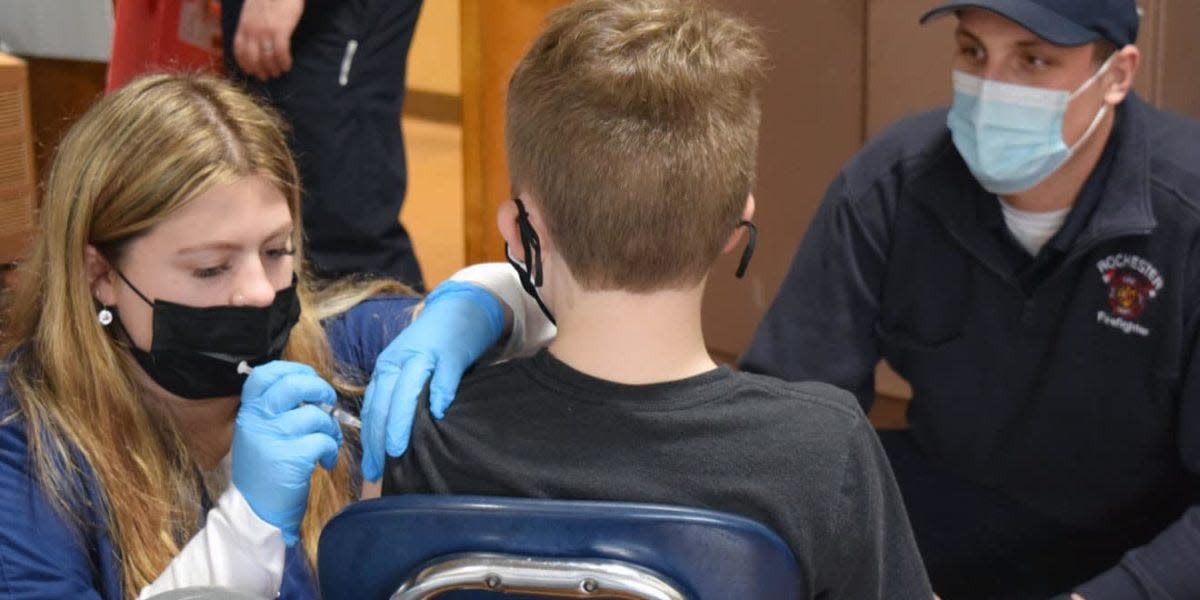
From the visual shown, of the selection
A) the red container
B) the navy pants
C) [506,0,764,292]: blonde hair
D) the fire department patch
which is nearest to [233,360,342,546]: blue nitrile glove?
[506,0,764,292]: blonde hair

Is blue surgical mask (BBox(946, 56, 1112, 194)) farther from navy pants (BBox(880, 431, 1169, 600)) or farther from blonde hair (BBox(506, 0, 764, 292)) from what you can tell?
blonde hair (BBox(506, 0, 764, 292))

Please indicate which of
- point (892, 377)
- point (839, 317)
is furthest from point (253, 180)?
point (892, 377)

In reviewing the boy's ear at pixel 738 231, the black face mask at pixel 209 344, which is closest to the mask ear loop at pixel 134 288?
the black face mask at pixel 209 344

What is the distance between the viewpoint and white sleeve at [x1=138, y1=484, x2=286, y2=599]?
55.9 inches

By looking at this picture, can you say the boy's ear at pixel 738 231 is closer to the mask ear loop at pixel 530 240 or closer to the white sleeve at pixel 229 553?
the mask ear loop at pixel 530 240

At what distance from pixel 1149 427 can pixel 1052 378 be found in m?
0.14

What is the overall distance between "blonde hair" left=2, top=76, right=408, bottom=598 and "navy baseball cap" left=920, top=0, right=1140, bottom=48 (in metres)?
0.95

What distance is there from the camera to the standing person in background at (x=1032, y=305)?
184 centimetres

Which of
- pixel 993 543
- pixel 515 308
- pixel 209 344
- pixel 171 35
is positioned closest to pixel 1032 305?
pixel 993 543

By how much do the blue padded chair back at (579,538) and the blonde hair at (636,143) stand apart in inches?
9.1

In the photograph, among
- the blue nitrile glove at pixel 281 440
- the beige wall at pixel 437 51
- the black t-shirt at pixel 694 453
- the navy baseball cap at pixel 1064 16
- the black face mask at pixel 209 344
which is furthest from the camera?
the beige wall at pixel 437 51

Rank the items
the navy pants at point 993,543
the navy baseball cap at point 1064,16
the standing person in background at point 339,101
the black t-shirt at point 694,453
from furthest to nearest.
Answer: the standing person in background at point 339,101, the navy pants at point 993,543, the navy baseball cap at point 1064,16, the black t-shirt at point 694,453

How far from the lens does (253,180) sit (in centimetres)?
157

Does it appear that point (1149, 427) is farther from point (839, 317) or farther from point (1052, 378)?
point (839, 317)
